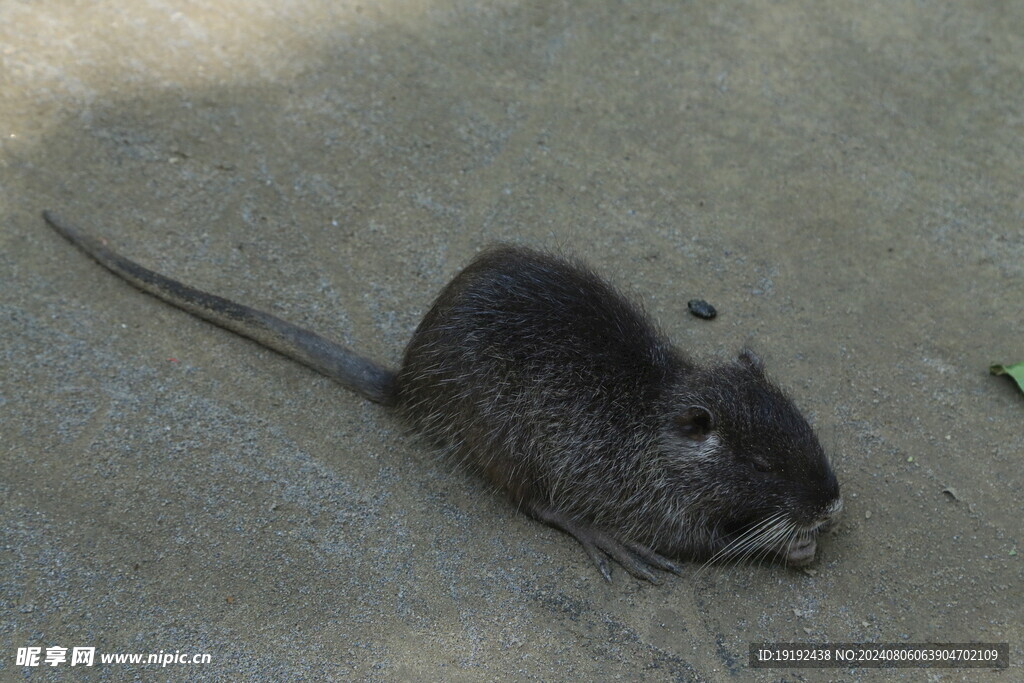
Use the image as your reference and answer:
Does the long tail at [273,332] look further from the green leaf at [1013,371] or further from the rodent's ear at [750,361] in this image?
the green leaf at [1013,371]

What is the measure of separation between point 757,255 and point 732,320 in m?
0.53

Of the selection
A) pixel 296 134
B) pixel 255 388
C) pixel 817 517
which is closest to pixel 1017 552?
pixel 817 517

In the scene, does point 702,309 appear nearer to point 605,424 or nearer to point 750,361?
point 750,361

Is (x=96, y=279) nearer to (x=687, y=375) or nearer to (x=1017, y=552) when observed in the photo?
(x=687, y=375)

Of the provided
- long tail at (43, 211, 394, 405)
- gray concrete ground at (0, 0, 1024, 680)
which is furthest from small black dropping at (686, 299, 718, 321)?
long tail at (43, 211, 394, 405)

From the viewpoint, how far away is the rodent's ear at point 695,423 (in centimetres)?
376

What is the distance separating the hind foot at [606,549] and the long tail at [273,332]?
904 millimetres

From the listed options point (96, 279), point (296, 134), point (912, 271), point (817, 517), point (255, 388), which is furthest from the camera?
point (296, 134)

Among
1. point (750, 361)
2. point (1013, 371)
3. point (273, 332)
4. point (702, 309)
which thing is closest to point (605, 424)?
point (750, 361)

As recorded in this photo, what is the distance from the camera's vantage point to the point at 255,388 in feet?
14.2

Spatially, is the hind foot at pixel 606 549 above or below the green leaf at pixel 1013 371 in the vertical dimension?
below

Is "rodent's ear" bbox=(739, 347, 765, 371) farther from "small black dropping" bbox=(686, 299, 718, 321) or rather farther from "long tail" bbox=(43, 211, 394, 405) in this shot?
"long tail" bbox=(43, 211, 394, 405)

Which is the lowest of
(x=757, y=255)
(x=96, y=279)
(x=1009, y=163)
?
(x=96, y=279)

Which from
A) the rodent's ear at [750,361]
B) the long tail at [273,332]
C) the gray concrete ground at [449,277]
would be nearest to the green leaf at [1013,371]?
the gray concrete ground at [449,277]
